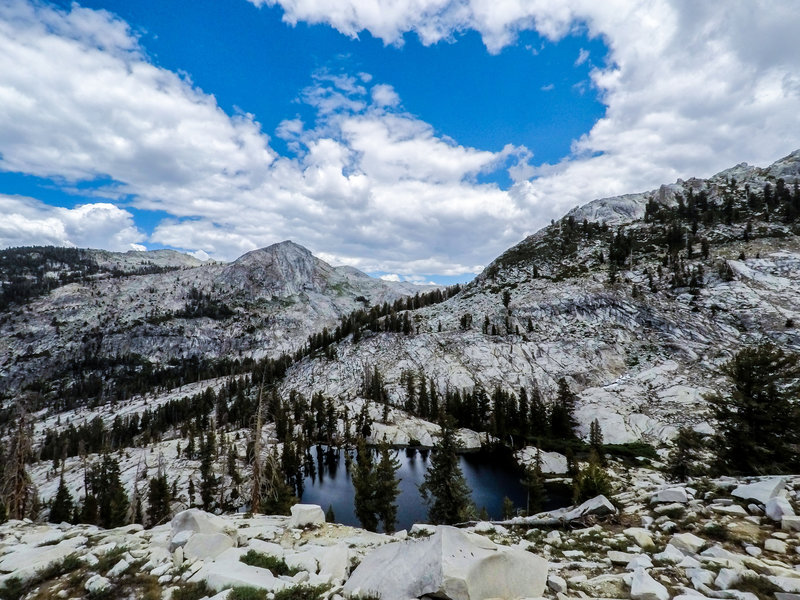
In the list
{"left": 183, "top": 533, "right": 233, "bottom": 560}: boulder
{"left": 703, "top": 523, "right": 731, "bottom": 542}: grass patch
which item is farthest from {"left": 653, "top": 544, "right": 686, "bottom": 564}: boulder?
{"left": 183, "top": 533, "right": 233, "bottom": 560}: boulder

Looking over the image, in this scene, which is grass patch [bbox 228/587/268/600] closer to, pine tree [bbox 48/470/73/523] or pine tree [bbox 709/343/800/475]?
pine tree [bbox 709/343/800/475]

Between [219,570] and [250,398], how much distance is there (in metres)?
156

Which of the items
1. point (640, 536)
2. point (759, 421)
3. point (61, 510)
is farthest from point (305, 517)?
point (61, 510)

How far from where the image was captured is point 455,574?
29.6 ft

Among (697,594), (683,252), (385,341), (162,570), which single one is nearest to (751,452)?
(697,594)

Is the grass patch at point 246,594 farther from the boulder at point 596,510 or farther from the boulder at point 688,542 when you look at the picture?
the boulder at point 596,510

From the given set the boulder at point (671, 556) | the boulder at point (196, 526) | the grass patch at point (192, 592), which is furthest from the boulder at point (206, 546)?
the boulder at point (671, 556)

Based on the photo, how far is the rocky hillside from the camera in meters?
91.9

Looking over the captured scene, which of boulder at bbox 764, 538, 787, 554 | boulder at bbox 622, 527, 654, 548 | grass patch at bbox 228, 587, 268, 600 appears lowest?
boulder at bbox 622, 527, 654, 548

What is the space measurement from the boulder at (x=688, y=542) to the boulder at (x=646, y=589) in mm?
3416

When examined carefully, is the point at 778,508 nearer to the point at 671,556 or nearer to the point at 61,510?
the point at 671,556

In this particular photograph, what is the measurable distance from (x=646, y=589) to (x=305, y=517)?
51.9 feet

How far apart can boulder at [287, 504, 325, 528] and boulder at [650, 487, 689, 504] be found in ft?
55.1

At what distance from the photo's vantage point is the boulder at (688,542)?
35.3 feet
